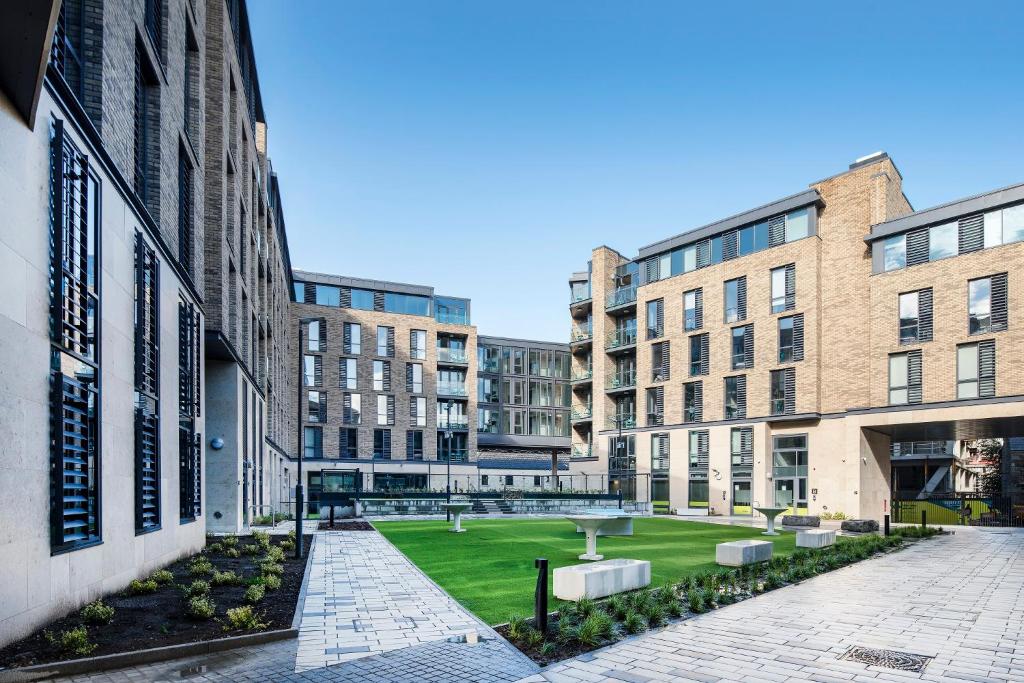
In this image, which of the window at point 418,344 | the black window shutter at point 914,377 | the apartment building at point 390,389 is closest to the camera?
the black window shutter at point 914,377

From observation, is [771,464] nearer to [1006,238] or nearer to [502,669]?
[1006,238]

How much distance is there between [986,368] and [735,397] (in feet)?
44.4

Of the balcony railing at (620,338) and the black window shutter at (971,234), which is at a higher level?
the black window shutter at (971,234)

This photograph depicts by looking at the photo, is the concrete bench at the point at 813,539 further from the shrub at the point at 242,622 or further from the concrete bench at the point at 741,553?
the shrub at the point at 242,622

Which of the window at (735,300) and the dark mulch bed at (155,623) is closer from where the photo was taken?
the dark mulch bed at (155,623)

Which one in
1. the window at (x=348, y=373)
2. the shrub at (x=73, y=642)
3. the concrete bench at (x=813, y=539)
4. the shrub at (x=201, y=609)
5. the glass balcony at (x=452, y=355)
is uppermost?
the glass balcony at (x=452, y=355)

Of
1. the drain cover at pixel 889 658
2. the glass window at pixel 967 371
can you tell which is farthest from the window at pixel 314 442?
the drain cover at pixel 889 658

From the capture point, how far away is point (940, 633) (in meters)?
9.14

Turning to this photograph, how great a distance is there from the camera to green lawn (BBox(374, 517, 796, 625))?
1173 cm

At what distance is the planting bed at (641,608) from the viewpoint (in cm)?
816

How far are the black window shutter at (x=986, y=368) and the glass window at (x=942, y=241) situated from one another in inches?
174

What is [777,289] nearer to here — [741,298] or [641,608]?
[741,298]

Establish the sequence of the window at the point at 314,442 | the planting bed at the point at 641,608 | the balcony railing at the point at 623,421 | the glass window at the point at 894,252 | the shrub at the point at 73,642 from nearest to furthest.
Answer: the shrub at the point at 73,642, the planting bed at the point at 641,608, the glass window at the point at 894,252, the balcony railing at the point at 623,421, the window at the point at 314,442

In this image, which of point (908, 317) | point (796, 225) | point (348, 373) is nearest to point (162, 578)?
point (908, 317)
